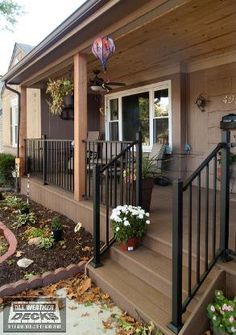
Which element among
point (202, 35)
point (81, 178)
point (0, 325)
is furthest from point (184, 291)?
point (202, 35)

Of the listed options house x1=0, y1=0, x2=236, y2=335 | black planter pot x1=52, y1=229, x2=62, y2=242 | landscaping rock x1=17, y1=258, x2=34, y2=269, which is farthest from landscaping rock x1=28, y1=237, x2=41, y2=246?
house x1=0, y1=0, x2=236, y2=335

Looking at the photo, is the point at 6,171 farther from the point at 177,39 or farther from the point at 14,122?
the point at 177,39

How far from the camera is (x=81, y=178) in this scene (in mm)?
4895

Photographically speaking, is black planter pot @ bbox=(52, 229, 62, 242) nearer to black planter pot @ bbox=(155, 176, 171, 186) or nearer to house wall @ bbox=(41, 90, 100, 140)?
black planter pot @ bbox=(155, 176, 171, 186)

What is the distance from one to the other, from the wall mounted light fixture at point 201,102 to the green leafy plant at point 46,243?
3.55 m

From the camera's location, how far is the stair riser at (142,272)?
9.22 ft

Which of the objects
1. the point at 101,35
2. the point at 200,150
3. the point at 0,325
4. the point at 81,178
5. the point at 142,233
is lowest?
the point at 0,325

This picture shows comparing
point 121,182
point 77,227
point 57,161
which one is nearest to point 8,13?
point 57,161

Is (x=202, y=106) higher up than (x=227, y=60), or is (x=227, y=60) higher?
(x=227, y=60)

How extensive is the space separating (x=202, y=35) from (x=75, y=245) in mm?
3400

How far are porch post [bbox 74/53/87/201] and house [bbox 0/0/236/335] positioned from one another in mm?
15

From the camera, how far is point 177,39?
488cm

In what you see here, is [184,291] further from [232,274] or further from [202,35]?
[202,35]

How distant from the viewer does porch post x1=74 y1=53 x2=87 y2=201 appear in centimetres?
483
